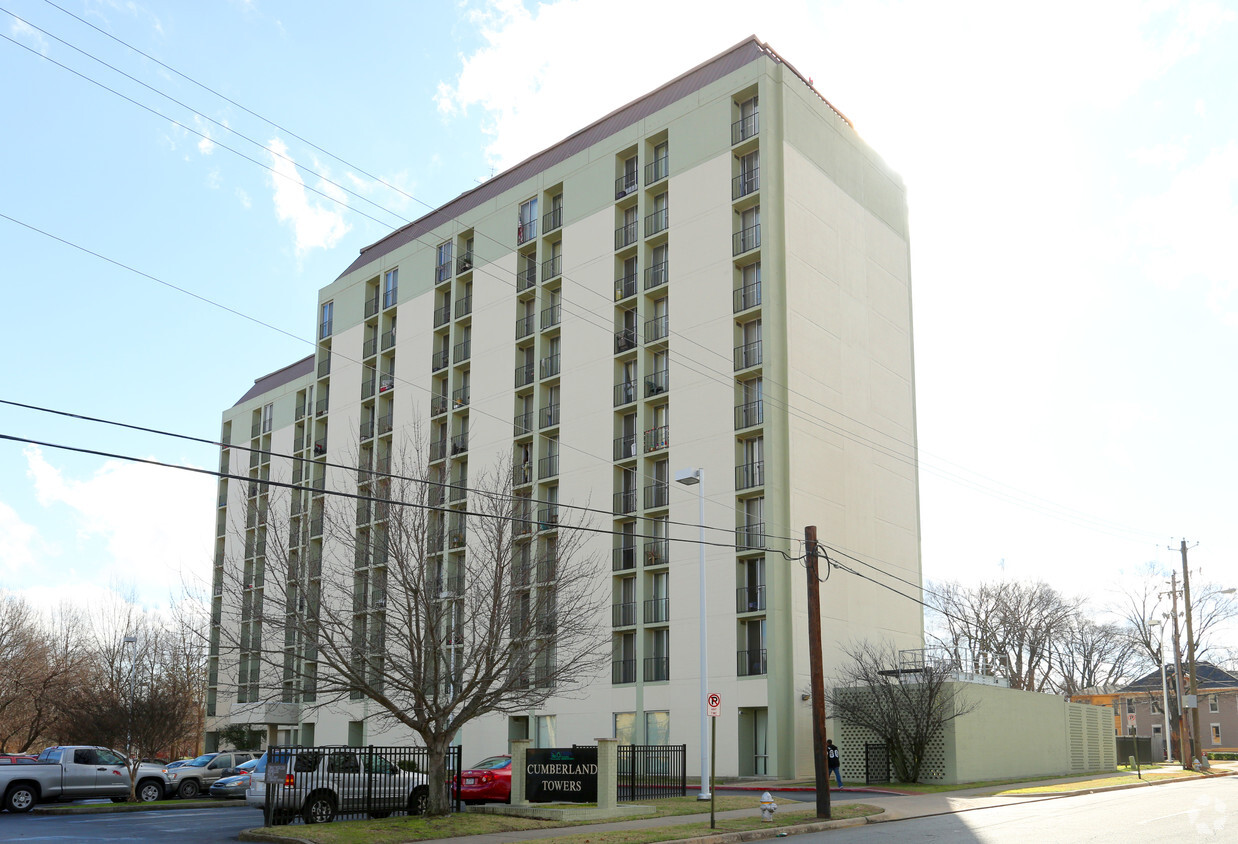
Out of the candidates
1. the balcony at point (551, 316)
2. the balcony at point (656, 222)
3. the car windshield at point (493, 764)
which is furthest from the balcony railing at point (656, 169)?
the car windshield at point (493, 764)

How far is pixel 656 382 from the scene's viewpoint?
156ft

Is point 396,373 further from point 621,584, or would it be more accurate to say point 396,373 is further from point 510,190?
point 621,584

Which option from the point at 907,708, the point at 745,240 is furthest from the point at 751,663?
the point at 745,240

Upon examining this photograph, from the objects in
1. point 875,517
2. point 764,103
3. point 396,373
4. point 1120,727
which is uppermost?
point 764,103

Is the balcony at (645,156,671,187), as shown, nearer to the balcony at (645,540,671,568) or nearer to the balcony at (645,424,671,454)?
the balcony at (645,424,671,454)

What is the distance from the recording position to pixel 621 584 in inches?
1850

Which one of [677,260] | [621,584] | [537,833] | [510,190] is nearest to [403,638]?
[537,833]

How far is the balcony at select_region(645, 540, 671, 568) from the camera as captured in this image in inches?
1778

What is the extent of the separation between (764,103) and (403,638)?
29775 mm

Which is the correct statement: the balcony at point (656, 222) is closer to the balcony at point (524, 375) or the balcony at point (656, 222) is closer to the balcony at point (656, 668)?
the balcony at point (524, 375)

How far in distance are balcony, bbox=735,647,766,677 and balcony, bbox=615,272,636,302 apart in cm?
1710

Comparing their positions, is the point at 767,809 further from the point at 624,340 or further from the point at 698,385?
the point at 624,340

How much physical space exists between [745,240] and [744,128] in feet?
16.5

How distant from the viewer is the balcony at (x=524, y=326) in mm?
53469
